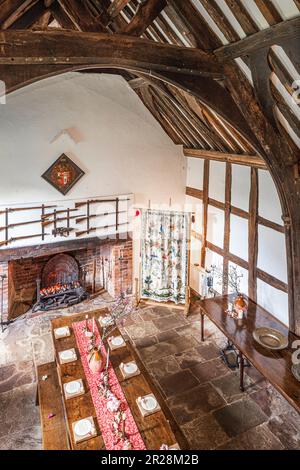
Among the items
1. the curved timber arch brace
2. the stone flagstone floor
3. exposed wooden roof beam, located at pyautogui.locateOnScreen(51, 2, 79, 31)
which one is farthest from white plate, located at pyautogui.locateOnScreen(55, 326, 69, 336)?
exposed wooden roof beam, located at pyautogui.locateOnScreen(51, 2, 79, 31)

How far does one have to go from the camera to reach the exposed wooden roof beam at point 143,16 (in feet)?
9.37

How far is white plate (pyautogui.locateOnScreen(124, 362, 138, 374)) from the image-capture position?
3678 mm

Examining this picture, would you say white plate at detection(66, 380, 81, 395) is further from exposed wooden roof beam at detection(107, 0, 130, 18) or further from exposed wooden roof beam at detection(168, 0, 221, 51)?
exposed wooden roof beam at detection(107, 0, 130, 18)

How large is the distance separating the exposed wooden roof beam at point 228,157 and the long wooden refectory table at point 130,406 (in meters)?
3.11

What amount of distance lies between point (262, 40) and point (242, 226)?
3305 mm

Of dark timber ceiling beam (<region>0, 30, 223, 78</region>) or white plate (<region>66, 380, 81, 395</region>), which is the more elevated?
dark timber ceiling beam (<region>0, 30, 223, 78</region>)

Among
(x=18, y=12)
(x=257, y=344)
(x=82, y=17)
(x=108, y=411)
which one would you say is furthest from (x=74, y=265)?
(x=82, y=17)

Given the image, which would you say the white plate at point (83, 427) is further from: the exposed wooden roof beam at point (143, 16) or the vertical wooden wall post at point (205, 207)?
the vertical wooden wall post at point (205, 207)

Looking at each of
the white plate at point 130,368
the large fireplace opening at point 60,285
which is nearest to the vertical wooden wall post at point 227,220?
the white plate at point 130,368

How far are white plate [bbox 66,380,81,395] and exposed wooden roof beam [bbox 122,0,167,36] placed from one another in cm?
352

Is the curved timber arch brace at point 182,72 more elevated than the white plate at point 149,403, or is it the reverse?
the curved timber arch brace at point 182,72

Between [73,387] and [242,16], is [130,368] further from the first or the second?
[242,16]

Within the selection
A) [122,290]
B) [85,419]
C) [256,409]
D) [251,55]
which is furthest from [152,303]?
[251,55]
